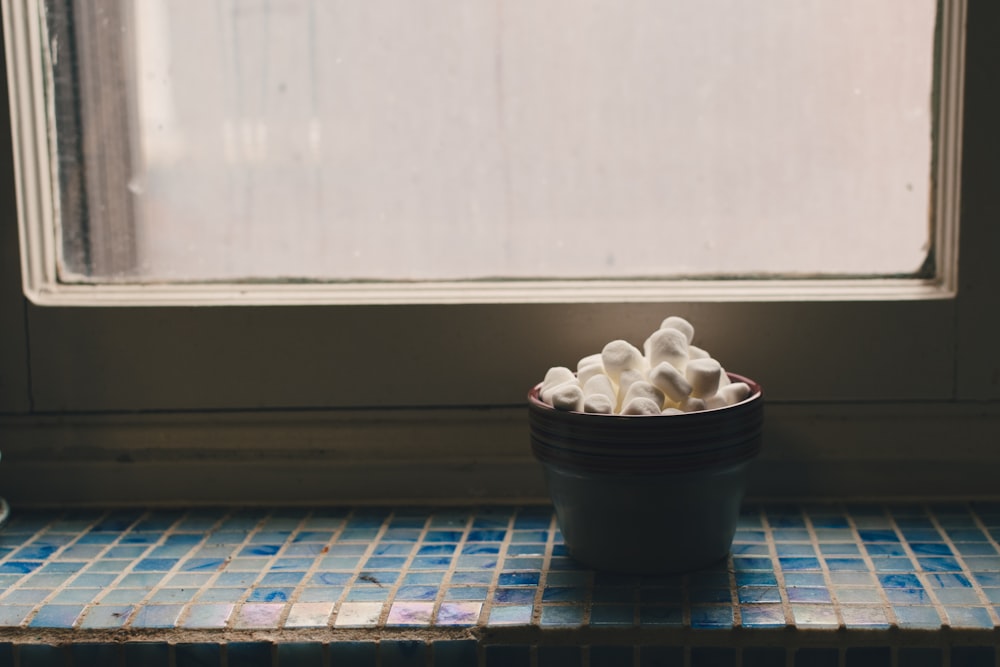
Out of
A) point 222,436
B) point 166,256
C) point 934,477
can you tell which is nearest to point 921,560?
point 934,477

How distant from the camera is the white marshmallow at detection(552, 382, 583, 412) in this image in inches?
27.7

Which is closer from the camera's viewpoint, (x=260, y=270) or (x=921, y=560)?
(x=921, y=560)

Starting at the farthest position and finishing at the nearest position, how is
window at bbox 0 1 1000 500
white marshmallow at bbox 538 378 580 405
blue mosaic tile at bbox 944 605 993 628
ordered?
window at bbox 0 1 1000 500 < white marshmallow at bbox 538 378 580 405 < blue mosaic tile at bbox 944 605 993 628

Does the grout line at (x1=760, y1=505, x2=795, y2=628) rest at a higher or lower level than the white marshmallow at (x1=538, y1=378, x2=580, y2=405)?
lower

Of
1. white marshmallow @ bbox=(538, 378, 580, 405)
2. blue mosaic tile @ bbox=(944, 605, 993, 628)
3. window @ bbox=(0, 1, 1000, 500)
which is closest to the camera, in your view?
blue mosaic tile @ bbox=(944, 605, 993, 628)

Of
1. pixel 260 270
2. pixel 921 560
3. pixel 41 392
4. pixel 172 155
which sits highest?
pixel 172 155

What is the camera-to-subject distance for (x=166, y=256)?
91cm

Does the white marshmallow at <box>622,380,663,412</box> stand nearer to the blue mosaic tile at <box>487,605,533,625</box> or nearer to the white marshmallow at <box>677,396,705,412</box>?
the white marshmallow at <box>677,396,705,412</box>

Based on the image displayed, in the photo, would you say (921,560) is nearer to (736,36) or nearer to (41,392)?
(736,36)

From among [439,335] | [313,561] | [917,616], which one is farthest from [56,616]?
[917,616]

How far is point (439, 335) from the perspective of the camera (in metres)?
0.88

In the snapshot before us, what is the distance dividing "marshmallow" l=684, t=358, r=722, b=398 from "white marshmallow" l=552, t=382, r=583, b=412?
0.30 feet

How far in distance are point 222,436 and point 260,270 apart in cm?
17

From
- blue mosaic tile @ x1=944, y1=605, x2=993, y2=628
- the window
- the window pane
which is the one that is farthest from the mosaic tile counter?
the window pane
